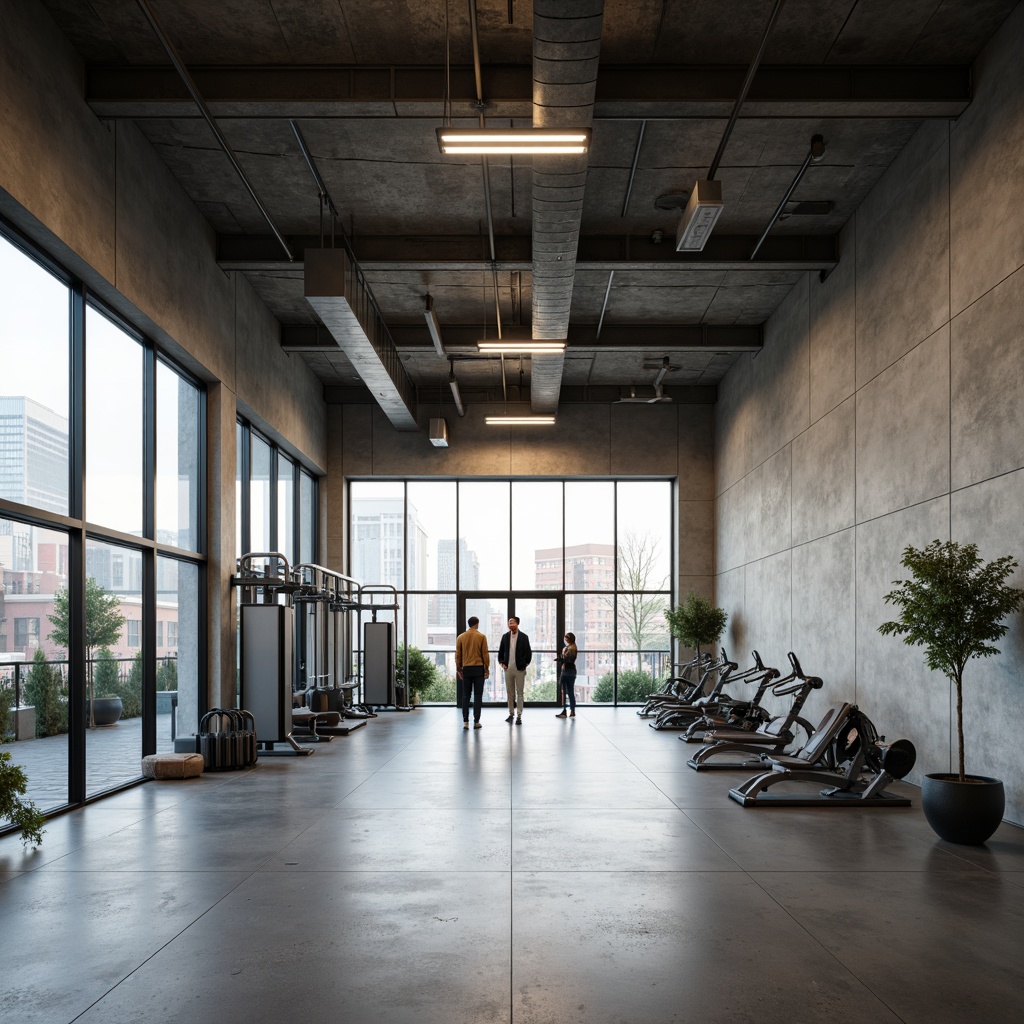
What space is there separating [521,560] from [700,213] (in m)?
11.4

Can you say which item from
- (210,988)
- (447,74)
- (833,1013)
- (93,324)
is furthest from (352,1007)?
(93,324)

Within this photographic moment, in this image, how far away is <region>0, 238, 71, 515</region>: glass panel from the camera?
700cm

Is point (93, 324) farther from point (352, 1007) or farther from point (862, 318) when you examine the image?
point (862, 318)

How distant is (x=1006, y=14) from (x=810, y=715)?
7.62 meters

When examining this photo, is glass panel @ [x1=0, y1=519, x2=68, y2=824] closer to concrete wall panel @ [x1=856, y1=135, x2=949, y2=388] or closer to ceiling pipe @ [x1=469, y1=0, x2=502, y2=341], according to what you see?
ceiling pipe @ [x1=469, y1=0, x2=502, y2=341]

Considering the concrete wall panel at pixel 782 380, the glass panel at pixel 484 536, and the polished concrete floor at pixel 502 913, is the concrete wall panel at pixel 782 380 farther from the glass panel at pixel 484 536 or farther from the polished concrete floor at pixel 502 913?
the polished concrete floor at pixel 502 913

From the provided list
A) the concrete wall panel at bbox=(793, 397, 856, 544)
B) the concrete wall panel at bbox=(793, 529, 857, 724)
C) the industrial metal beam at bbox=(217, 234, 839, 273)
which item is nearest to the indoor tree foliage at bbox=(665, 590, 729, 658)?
the concrete wall panel at bbox=(793, 529, 857, 724)

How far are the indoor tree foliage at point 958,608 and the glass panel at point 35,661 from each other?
6285 millimetres

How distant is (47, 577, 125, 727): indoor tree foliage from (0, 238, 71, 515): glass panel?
77 centimetres

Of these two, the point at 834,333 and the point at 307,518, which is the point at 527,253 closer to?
the point at 834,333

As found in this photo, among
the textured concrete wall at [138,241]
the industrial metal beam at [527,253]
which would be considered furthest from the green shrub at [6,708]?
the industrial metal beam at [527,253]

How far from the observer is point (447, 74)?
7.05 meters

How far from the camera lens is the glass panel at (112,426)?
836 cm

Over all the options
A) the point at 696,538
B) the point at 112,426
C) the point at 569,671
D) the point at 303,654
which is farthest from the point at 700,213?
the point at 696,538
